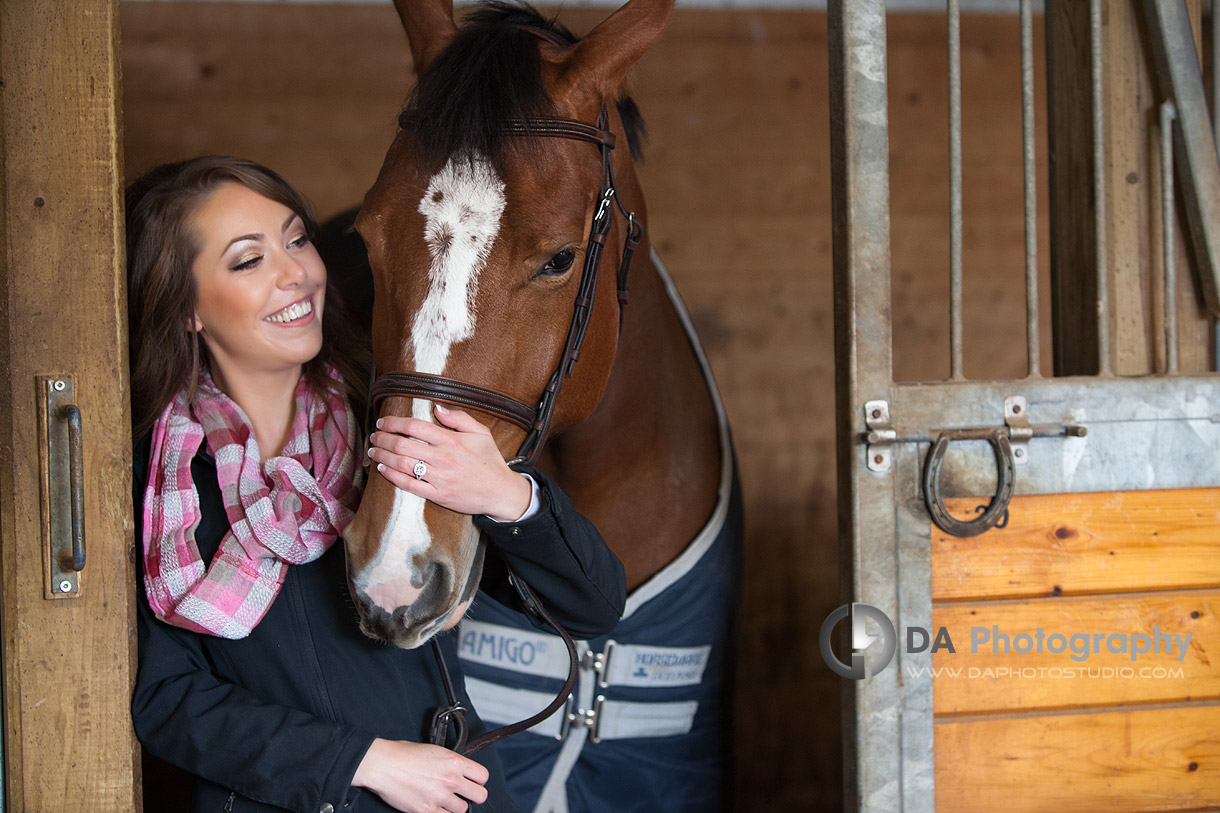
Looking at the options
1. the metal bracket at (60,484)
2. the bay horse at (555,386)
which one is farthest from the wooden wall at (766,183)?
the metal bracket at (60,484)

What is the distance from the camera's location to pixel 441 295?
1.01 m

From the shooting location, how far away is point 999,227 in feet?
8.92

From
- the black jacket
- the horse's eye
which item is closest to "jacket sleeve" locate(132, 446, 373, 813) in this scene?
the black jacket

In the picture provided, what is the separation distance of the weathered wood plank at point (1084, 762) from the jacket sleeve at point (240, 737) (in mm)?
741

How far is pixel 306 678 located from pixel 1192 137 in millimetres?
1375

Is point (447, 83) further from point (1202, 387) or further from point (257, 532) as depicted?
point (1202, 387)

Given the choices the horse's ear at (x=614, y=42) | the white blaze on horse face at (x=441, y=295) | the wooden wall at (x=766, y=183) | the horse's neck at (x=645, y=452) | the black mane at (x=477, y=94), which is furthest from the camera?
the wooden wall at (x=766, y=183)

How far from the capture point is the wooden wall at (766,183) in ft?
8.36

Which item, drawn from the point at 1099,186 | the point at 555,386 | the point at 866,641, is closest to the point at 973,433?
the point at 866,641

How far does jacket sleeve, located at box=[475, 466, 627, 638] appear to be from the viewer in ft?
3.40

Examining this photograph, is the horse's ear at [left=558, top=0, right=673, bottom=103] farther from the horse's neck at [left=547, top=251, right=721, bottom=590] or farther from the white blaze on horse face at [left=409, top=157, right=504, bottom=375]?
the horse's neck at [left=547, top=251, right=721, bottom=590]

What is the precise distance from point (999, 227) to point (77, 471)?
8.33ft

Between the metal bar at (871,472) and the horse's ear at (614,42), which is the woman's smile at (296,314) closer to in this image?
the horse's ear at (614,42)

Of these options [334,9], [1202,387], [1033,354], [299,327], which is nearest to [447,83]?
[299,327]
